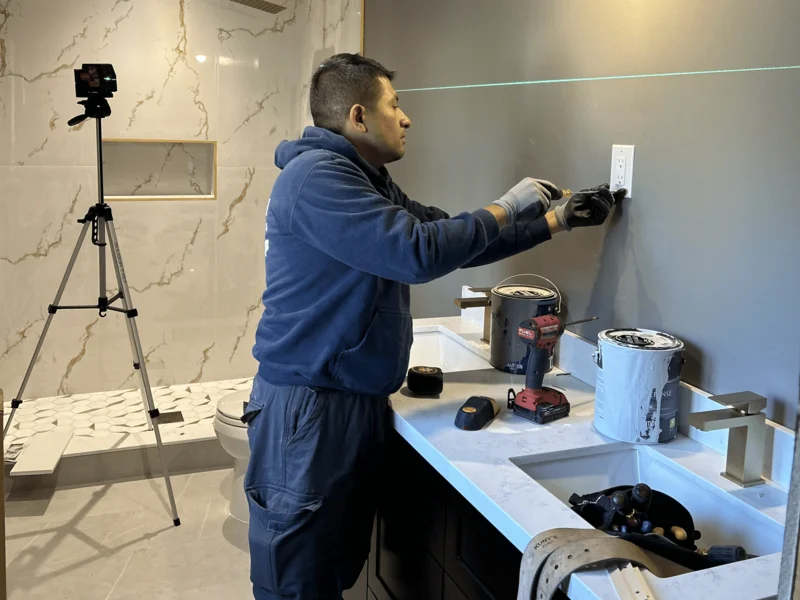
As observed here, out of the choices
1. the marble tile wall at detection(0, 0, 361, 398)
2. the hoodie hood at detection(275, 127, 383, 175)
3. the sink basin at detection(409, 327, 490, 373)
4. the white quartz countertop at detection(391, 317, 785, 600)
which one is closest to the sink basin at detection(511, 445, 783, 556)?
the white quartz countertop at detection(391, 317, 785, 600)

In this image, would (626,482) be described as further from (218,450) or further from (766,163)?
(218,450)

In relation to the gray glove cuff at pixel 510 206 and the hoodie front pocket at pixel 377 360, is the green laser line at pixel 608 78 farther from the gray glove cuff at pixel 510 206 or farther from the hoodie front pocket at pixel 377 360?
the hoodie front pocket at pixel 377 360

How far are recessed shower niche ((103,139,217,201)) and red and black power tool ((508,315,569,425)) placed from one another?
8.39ft

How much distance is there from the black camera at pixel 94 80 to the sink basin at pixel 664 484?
6.84ft

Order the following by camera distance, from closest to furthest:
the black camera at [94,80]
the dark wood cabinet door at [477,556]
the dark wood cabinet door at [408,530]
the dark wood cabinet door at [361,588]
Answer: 1. the dark wood cabinet door at [477,556]
2. the dark wood cabinet door at [408,530]
3. the dark wood cabinet door at [361,588]
4. the black camera at [94,80]

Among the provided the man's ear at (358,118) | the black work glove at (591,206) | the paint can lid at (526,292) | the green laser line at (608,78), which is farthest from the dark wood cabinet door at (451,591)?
the green laser line at (608,78)

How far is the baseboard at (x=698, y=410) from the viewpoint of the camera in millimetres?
1319

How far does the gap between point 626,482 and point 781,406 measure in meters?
0.32

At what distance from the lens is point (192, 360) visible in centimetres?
393

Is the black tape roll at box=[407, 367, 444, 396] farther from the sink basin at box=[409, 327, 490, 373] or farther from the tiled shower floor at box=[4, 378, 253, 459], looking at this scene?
the tiled shower floor at box=[4, 378, 253, 459]

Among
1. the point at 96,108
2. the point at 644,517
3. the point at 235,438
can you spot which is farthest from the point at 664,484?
the point at 96,108

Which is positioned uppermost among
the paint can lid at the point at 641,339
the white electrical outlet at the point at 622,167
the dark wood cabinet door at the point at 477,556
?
the white electrical outlet at the point at 622,167

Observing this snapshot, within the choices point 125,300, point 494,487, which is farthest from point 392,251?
point 125,300

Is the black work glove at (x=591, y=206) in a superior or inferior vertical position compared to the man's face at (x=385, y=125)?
inferior
